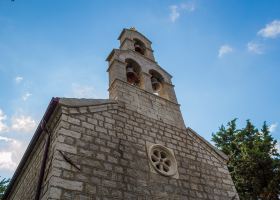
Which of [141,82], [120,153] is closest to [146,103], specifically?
[141,82]

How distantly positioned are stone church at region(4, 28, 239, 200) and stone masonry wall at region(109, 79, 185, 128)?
28 mm

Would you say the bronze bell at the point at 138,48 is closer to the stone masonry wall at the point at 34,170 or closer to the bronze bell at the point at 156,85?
the bronze bell at the point at 156,85

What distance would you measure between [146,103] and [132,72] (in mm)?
1467

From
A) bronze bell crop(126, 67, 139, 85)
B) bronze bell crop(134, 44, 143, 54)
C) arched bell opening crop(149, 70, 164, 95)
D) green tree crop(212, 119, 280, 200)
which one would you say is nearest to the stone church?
bronze bell crop(126, 67, 139, 85)

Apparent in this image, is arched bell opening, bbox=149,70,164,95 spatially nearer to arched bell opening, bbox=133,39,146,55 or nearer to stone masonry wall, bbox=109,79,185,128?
stone masonry wall, bbox=109,79,185,128

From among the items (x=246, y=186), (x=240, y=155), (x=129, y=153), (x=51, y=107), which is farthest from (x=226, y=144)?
(x=51, y=107)

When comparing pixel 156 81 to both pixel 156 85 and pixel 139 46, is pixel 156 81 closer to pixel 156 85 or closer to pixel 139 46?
pixel 156 85

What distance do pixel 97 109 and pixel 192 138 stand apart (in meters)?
3.05

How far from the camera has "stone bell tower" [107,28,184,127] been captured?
6988 millimetres

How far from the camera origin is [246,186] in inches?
471

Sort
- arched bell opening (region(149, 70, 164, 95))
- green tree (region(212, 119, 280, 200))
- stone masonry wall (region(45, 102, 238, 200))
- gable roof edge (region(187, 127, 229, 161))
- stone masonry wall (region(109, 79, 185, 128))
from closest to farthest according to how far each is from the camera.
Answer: stone masonry wall (region(45, 102, 238, 200)) < stone masonry wall (region(109, 79, 185, 128)) < gable roof edge (region(187, 127, 229, 161)) < arched bell opening (region(149, 70, 164, 95)) < green tree (region(212, 119, 280, 200))

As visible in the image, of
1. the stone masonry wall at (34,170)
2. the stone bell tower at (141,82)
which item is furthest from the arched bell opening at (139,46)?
the stone masonry wall at (34,170)

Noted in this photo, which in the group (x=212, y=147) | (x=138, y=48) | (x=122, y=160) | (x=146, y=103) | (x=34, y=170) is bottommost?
(x=122, y=160)

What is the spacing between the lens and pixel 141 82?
816 centimetres
